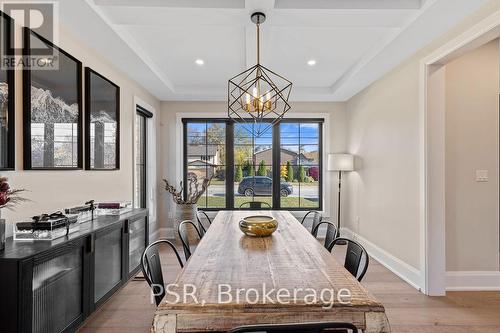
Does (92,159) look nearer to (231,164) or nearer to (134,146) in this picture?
(134,146)

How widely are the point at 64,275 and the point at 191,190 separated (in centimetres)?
358

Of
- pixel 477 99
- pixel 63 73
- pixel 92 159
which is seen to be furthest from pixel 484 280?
pixel 63 73

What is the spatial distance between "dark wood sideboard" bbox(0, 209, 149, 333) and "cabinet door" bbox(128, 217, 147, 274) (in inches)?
1.8

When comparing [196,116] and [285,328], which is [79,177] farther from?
[196,116]

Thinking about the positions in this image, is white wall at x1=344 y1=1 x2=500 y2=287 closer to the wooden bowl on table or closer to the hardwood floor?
the hardwood floor

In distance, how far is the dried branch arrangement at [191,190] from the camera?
5.15 meters

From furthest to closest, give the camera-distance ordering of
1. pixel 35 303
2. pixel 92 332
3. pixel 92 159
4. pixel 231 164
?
1. pixel 231 164
2. pixel 92 159
3. pixel 92 332
4. pixel 35 303

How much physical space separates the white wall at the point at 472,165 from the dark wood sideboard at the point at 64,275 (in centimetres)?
337

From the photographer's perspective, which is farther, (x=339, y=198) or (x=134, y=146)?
(x=339, y=198)

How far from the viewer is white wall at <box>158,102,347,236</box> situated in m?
5.46

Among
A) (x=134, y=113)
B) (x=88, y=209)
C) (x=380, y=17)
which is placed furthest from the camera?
(x=134, y=113)

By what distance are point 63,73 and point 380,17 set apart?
2774mm

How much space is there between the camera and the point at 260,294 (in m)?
1.25

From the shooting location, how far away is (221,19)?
100 inches
